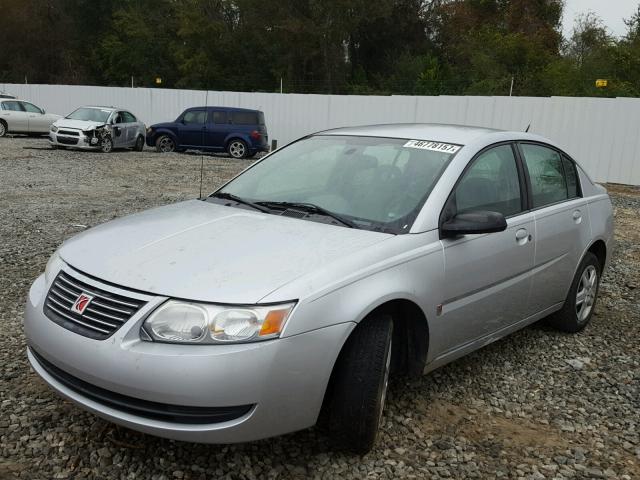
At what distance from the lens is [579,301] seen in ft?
15.9

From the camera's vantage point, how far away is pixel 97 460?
290cm

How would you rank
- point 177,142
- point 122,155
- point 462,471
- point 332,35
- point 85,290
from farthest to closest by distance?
1. point 332,35
2. point 177,142
3. point 122,155
4. point 462,471
5. point 85,290

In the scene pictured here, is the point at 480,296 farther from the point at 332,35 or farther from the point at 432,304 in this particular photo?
the point at 332,35

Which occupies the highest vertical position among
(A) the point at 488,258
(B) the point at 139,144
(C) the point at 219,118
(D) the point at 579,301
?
(C) the point at 219,118

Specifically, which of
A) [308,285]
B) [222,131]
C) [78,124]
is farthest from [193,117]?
[308,285]

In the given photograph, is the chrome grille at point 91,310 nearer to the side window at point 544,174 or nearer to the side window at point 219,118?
the side window at point 544,174

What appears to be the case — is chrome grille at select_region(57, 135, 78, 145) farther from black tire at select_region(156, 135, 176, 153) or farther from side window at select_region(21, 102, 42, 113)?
side window at select_region(21, 102, 42, 113)

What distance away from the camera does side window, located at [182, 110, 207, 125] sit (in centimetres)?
2042

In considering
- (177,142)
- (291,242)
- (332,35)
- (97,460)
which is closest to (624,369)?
(291,242)

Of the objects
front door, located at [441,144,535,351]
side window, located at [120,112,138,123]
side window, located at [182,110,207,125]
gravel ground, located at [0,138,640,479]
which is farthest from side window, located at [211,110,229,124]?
front door, located at [441,144,535,351]

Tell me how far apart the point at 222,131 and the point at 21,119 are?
7.68 metres

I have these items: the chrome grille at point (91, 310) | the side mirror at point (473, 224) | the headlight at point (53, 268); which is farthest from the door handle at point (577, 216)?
the headlight at point (53, 268)

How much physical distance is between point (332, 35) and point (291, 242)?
3687 centimetres

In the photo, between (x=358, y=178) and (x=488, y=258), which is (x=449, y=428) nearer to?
(x=488, y=258)
